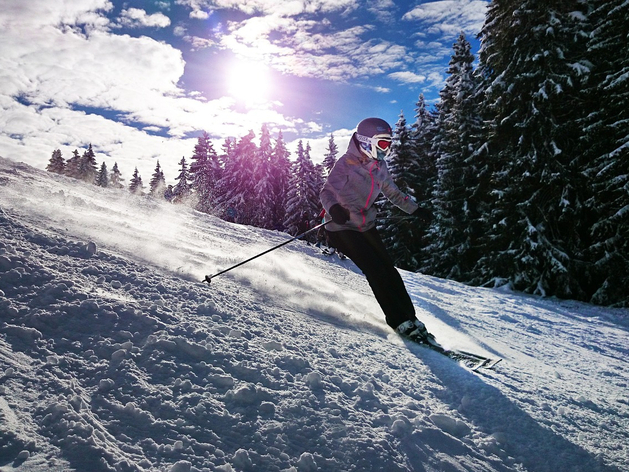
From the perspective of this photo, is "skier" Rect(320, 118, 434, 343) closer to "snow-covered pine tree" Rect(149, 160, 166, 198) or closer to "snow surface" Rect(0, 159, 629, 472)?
"snow surface" Rect(0, 159, 629, 472)

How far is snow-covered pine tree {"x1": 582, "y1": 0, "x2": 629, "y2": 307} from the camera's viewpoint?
32.1 ft

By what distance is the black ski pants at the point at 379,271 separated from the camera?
4066mm

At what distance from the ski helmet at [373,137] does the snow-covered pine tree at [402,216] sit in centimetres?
2139

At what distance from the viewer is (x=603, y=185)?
10.2 metres

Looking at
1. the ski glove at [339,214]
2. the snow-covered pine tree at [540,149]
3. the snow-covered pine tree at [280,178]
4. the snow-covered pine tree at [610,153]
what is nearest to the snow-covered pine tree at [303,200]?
the snow-covered pine tree at [280,178]

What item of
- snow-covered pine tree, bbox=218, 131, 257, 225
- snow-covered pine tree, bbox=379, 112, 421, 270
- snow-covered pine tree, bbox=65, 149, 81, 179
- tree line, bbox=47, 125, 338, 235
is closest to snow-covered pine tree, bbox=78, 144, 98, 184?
snow-covered pine tree, bbox=65, 149, 81, 179

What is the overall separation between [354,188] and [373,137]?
Result: 2.15 ft

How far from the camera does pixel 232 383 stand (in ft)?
7.34

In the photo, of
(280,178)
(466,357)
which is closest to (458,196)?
(466,357)

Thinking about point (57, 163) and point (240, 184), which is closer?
point (240, 184)

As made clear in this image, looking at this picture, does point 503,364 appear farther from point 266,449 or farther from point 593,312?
point 593,312

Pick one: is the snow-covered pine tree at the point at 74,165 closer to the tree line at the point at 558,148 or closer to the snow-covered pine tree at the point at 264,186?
the snow-covered pine tree at the point at 264,186

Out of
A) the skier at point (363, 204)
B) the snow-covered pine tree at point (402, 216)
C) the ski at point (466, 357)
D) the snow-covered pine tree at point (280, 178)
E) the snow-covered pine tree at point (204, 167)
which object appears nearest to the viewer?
the ski at point (466, 357)

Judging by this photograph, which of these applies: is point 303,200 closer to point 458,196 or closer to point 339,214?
Answer: point 458,196
